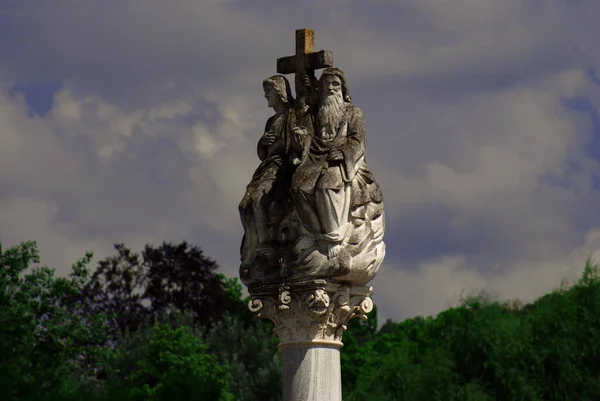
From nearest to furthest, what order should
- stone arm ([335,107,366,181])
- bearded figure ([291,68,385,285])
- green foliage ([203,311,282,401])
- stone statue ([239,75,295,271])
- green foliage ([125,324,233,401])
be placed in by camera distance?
bearded figure ([291,68,385,285])
stone arm ([335,107,366,181])
stone statue ([239,75,295,271])
green foliage ([125,324,233,401])
green foliage ([203,311,282,401])

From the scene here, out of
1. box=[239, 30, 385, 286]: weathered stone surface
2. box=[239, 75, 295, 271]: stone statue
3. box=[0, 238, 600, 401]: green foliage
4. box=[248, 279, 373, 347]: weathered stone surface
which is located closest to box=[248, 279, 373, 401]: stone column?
box=[248, 279, 373, 347]: weathered stone surface

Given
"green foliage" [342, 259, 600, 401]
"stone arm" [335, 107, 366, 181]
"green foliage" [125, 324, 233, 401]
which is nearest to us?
"stone arm" [335, 107, 366, 181]

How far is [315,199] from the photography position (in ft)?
52.9

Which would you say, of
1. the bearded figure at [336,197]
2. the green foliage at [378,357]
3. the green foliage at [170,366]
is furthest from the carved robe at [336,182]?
the green foliage at [170,366]

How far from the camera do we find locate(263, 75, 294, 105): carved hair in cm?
1728

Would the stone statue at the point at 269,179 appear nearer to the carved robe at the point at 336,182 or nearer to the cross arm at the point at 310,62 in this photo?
the cross arm at the point at 310,62

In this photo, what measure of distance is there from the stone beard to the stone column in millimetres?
1718

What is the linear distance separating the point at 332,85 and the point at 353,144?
2.60 feet

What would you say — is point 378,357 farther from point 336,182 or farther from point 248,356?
point 336,182

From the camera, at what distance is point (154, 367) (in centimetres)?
5688

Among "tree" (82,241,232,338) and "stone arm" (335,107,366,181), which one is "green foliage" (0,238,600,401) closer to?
"tree" (82,241,232,338)

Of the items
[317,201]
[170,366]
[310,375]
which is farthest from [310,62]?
[170,366]

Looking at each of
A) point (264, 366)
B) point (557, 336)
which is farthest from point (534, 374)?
point (264, 366)

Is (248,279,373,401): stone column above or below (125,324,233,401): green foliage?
below
